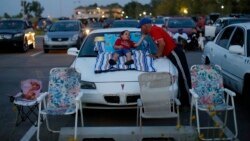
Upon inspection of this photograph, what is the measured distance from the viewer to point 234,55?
351 inches

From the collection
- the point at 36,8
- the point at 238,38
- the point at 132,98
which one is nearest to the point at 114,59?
A: the point at 132,98

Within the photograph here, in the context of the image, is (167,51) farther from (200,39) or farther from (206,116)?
(200,39)

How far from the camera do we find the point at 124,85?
7723 millimetres

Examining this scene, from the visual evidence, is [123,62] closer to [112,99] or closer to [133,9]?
[112,99]

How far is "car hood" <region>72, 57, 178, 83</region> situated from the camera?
25.7ft

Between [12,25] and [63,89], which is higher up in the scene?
[12,25]

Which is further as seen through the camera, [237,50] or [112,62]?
[237,50]

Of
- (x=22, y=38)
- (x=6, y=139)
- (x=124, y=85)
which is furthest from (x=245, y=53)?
(x=22, y=38)

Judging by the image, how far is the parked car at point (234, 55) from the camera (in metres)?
8.32

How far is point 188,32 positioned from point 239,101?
13.1 metres

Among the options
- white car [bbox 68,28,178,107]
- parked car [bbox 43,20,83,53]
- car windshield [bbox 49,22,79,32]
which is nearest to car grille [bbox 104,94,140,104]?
white car [bbox 68,28,178,107]

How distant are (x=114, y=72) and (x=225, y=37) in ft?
10.3

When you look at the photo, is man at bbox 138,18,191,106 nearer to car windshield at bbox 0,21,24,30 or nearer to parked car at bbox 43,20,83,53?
parked car at bbox 43,20,83,53

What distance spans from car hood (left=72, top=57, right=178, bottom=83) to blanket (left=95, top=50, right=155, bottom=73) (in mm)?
100
